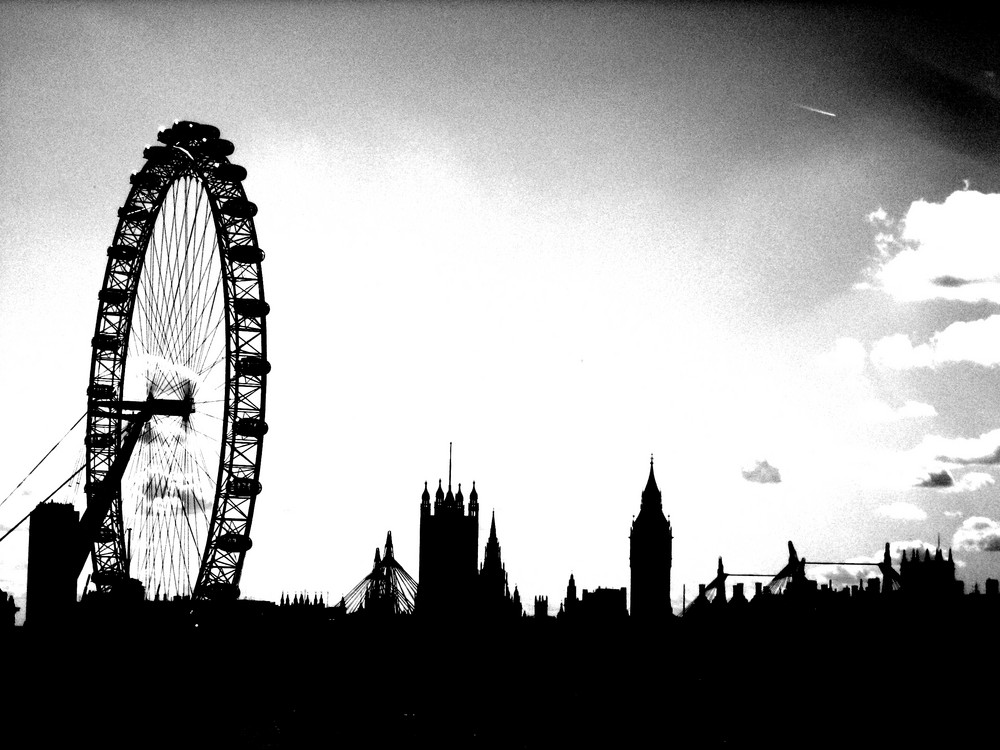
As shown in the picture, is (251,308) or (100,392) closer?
(251,308)

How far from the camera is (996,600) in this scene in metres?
122

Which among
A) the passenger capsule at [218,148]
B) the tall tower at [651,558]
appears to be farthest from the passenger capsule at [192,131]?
the tall tower at [651,558]

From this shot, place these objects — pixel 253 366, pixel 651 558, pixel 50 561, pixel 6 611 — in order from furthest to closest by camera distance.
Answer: pixel 651 558 → pixel 6 611 → pixel 50 561 → pixel 253 366

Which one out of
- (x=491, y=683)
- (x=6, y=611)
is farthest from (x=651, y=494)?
(x=6, y=611)

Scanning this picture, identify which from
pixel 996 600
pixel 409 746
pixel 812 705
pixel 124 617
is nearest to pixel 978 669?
pixel 812 705

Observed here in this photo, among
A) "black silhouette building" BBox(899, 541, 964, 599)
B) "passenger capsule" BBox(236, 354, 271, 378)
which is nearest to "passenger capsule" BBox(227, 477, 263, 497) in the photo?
"passenger capsule" BBox(236, 354, 271, 378)

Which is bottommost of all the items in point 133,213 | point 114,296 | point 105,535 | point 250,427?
point 105,535

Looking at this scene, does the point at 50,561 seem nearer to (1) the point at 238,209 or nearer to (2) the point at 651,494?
(1) the point at 238,209

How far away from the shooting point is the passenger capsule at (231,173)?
43531 millimetres

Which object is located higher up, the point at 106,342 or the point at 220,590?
the point at 106,342

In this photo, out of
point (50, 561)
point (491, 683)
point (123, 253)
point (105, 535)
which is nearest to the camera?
point (50, 561)

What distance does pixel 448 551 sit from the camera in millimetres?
155250

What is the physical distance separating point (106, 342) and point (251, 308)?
28.6ft

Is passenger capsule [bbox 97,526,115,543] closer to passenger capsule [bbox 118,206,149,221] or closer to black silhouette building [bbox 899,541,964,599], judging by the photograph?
passenger capsule [bbox 118,206,149,221]
